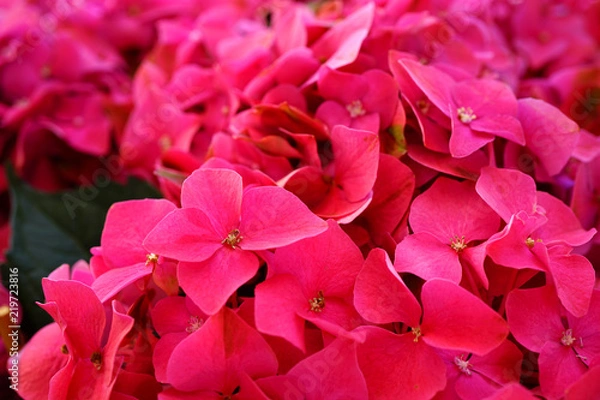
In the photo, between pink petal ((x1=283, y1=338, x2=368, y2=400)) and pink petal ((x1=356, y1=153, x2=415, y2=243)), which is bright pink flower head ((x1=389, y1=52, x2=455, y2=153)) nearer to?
pink petal ((x1=356, y1=153, x2=415, y2=243))

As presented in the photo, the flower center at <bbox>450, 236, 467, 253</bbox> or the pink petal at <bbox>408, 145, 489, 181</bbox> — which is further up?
the pink petal at <bbox>408, 145, 489, 181</bbox>

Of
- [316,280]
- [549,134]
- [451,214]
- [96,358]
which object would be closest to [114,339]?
[96,358]

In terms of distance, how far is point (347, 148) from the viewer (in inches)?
16.7

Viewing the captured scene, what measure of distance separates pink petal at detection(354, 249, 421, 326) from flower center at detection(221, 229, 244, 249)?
0.25ft

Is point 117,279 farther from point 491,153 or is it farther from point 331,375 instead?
point 491,153

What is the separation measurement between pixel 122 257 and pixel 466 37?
1.29 ft

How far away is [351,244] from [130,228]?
0.15 meters

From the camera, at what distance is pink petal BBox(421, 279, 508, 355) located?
13.5 inches

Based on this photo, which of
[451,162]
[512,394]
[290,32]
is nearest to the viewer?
[512,394]

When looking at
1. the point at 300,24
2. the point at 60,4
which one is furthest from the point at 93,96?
the point at 300,24

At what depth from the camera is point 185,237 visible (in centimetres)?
36

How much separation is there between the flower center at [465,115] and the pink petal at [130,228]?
216 millimetres

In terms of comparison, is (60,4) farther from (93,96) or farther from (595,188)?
(595,188)

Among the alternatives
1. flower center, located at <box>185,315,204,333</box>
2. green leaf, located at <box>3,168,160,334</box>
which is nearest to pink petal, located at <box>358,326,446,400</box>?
flower center, located at <box>185,315,204,333</box>
